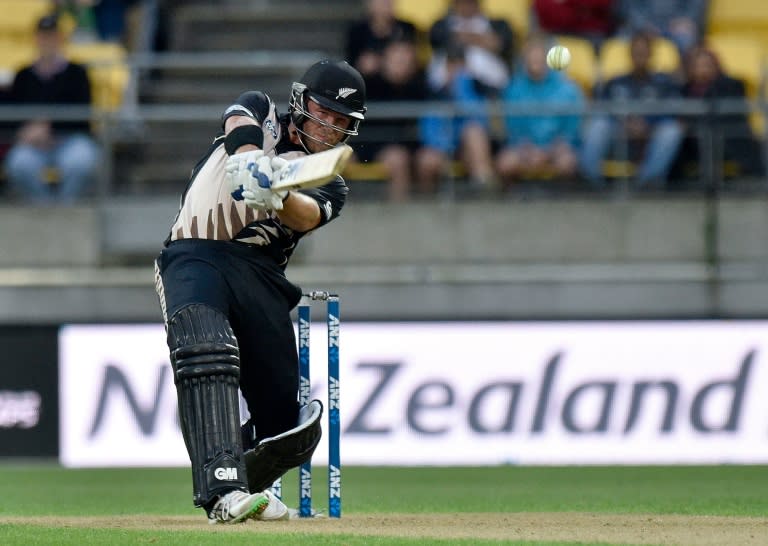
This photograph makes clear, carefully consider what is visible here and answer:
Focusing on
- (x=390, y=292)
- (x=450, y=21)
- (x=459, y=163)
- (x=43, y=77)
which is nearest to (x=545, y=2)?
(x=450, y=21)

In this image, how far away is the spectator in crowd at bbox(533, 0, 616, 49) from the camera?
Answer: 15242 mm

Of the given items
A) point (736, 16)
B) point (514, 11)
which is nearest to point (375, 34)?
point (514, 11)

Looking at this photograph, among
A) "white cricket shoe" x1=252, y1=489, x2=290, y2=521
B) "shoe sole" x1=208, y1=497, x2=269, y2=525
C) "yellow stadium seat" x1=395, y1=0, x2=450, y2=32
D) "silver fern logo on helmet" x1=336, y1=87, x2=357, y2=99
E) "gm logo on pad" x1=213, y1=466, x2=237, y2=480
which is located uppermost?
"silver fern logo on helmet" x1=336, y1=87, x2=357, y2=99

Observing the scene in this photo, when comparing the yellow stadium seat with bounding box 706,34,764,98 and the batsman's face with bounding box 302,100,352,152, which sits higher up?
the batsman's face with bounding box 302,100,352,152

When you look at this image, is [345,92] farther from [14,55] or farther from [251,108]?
[14,55]

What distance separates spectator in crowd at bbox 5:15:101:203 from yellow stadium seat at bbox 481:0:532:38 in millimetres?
4075

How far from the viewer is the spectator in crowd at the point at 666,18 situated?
15625mm

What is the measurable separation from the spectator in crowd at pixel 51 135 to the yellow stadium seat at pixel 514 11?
4075 millimetres

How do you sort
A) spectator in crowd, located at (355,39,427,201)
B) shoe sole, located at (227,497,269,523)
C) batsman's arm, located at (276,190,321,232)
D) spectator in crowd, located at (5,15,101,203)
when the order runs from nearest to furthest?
shoe sole, located at (227,497,269,523) < batsman's arm, located at (276,190,321,232) < spectator in crowd, located at (355,39,427,201) < spectator in crowd, located at (5,15,101,203)

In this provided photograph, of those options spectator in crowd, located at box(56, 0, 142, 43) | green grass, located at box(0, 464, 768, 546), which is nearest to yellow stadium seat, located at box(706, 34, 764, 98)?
green grass, located at box(0, 464, 768, 546)

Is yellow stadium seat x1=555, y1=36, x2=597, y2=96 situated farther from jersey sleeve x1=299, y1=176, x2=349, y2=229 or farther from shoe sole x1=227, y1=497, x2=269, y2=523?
shoe sole x1=227, y1=497, x2=269, y2=523

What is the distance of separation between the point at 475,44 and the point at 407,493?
5592mm

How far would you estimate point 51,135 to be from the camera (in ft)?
47.5

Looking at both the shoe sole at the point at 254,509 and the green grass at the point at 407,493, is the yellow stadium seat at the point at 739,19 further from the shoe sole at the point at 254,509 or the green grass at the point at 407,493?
the shoe sole at the point at 254,509
